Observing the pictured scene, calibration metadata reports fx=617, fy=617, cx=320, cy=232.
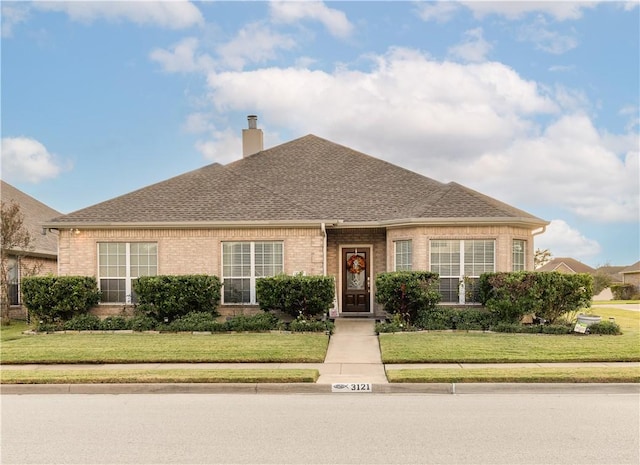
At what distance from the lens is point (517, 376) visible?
1005 cm

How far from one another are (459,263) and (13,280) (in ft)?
54.9

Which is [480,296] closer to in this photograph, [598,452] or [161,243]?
[161,243]

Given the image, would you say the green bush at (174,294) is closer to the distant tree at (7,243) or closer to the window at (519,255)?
the distant tree at (7,243)

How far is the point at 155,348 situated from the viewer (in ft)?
44.4

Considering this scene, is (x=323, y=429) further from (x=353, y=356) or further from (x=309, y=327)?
(x=309, y=327)

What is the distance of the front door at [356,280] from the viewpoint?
66.0 feet

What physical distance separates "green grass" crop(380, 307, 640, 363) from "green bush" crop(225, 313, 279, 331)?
3159mm

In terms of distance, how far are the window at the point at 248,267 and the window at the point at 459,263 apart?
4691mm

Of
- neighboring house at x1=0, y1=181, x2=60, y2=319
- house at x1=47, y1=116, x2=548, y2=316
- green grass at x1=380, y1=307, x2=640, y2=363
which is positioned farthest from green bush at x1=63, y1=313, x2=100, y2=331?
green grass at x1=380, y1=307, x2=640, y2=363

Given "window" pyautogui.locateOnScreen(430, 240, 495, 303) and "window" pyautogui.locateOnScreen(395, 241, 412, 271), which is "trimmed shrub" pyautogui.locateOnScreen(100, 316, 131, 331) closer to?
"window" pyautogui.locateOnScreen(395, 241, 412, 271)

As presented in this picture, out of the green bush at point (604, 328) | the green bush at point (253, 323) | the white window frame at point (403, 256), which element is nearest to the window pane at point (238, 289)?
the green bush at point (253, 323)

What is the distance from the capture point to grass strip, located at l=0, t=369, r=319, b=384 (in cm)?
1013

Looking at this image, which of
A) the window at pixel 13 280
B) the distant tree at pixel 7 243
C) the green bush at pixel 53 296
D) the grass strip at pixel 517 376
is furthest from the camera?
the window at pixel 13 280

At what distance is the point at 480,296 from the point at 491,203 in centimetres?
304
